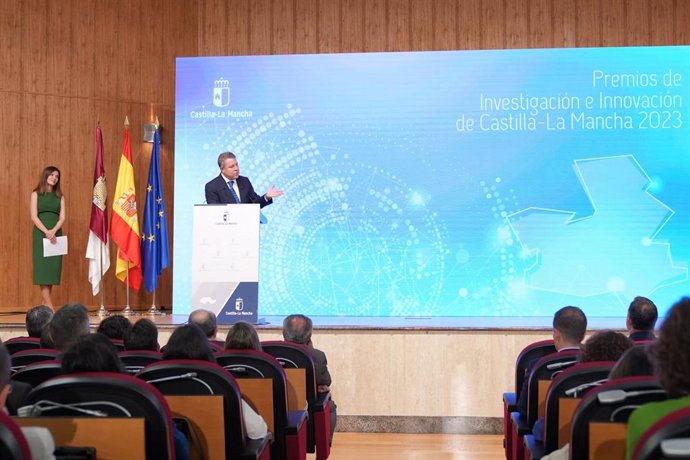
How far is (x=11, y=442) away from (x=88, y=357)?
886 mm

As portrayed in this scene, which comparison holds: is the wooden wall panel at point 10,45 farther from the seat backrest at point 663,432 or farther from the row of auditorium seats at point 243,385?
the seat backrest at point 663,432

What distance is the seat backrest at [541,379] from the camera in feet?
11.5

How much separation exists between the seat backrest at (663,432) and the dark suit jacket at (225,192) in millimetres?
6346

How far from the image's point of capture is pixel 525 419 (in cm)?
377

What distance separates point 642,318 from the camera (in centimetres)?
450

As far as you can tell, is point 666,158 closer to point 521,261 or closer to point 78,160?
point 521,261

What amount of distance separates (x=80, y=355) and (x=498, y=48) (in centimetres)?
729

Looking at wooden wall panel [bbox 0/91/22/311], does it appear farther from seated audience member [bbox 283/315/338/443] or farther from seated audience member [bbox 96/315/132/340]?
seated audience member [bbox 96/315/132/340]

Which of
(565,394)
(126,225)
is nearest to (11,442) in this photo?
(565,394)

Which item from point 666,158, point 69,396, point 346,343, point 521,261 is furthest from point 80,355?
point 666,158

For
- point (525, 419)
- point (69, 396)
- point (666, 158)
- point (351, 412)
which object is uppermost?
point (666, 158)

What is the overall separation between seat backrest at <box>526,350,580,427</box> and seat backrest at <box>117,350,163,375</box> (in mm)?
1435

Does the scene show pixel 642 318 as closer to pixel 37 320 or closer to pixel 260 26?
pixel 37 320

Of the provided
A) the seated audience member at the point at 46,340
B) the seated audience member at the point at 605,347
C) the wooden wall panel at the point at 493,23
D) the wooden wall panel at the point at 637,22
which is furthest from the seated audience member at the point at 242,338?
the wooden wall panel at the point at 637,22
